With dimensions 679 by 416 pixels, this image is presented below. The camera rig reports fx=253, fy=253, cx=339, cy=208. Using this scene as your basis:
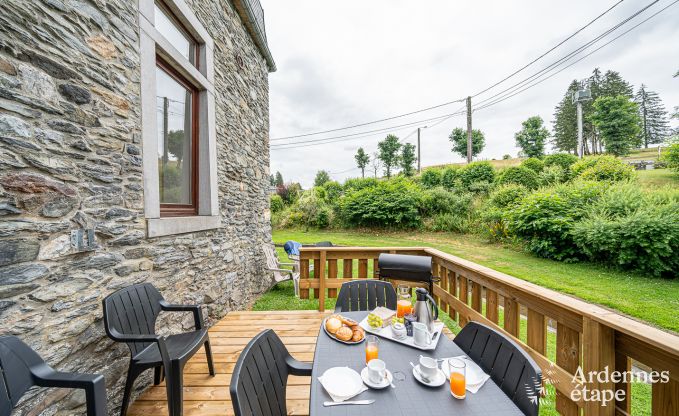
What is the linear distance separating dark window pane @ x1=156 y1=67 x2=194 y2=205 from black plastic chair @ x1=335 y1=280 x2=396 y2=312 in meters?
2.01

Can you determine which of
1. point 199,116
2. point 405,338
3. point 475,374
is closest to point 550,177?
point 405,338

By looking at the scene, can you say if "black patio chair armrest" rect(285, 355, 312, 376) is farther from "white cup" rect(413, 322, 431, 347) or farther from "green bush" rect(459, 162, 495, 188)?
"green bush" rect(459, 162, 495, 188)

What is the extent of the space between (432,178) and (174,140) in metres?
12.7

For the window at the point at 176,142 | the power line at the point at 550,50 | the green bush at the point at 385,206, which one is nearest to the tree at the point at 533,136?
the power line at the point at 550,50

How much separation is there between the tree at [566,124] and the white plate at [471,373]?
37.8 meters

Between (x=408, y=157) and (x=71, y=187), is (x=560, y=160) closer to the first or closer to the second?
(x=408, y=157)

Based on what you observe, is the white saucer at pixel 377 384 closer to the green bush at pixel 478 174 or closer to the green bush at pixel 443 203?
the green bush at pixel 443 203

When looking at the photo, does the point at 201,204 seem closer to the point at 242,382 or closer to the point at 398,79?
the point at 242,382

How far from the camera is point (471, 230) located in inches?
352

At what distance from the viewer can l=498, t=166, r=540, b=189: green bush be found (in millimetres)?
10156

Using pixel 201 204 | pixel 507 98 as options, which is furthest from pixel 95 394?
pixel 507 98

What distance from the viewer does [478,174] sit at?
465 inches

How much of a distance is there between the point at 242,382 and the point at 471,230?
31.0 ft

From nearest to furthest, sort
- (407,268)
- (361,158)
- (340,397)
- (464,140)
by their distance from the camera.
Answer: (340,397), (407,268), (464,140), (361,158)
